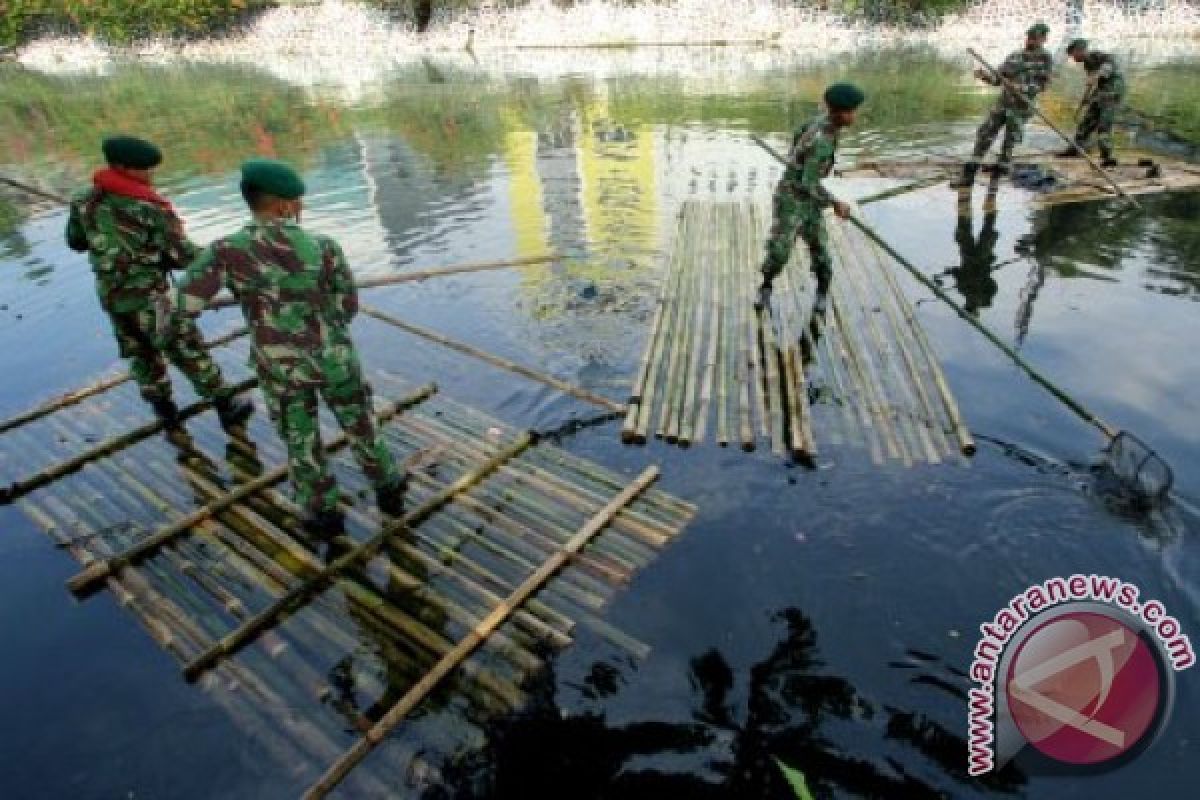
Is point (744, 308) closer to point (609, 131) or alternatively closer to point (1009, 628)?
point (1009, 628)

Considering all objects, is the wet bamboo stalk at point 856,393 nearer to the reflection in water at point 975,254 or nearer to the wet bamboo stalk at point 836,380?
the wet bamboo stalk at point 836,380

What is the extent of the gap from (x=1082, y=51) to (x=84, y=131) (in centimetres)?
2789

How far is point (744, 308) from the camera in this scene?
8.38 m

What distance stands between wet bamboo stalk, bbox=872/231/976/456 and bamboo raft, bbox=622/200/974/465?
1 cm

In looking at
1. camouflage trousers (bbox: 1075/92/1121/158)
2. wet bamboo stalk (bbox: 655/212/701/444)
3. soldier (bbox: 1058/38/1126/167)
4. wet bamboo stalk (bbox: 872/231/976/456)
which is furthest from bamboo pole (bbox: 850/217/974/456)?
camouflage trousers (bbox: 1075/92/1121/158)

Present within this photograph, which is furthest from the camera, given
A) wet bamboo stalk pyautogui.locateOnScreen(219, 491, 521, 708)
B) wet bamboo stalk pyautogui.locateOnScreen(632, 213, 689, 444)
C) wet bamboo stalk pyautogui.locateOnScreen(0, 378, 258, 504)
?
wet bamboo stalk pyautogui.locateOnScreen(632, 213, 689, 444)

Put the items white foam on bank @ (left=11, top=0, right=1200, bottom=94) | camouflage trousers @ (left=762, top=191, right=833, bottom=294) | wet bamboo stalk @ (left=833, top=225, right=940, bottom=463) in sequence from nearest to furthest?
wet bamboo stalk @ (left=833, top=225, right=940, bottom=463)
camouflage trousers @ (left=762, top=191, right=833, bottom=294)
white foam on bank @ (left=11, top=0, right=1200, bottom=94)

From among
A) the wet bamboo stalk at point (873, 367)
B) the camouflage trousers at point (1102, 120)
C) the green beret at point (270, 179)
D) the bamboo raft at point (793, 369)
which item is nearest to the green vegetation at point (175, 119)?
the bamboo raft at point (793, 369)

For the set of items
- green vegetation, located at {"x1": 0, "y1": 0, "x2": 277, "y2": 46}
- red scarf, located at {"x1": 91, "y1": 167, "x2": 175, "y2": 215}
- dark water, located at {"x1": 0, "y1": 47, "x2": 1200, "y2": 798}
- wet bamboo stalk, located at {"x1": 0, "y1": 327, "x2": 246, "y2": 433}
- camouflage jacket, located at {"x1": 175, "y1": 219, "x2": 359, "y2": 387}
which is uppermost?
green vegetation, located at {"x1": 0, "y1": 0, "x2": 277, "y2": 46}

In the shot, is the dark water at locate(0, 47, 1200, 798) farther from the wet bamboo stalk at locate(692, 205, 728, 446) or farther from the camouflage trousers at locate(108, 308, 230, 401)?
the camouflage trousers at locate(108, 308, 230, 401)

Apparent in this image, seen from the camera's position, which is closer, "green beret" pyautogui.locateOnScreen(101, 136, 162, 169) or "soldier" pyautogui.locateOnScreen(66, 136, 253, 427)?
"green beret" pyautogui.locateOnScreen(101, 136, 162, 169)

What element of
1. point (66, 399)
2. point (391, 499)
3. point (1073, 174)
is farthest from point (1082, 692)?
point (1073, 174)

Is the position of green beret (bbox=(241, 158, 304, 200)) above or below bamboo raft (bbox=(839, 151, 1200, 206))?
above

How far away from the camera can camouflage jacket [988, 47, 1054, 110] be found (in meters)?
11.7
